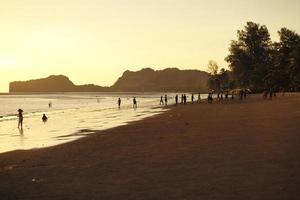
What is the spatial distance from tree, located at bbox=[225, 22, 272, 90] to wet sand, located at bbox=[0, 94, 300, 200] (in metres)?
94.8

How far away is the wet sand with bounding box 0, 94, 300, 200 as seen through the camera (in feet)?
33.1

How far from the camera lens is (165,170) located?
12656 mm

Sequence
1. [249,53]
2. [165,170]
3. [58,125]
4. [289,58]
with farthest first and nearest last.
Answer: [249,53], [289,58], [58,125], [165,170]

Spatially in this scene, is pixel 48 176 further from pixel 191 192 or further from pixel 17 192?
pixel 191 192

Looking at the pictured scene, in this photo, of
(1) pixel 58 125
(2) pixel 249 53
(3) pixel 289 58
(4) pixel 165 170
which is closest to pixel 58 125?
(1) pixel 58 125

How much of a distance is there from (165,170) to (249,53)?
351ft

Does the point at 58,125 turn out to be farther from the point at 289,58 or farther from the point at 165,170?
the point at 289,58

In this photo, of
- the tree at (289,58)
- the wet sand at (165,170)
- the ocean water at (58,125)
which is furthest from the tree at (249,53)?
the wet sand at (165,170)

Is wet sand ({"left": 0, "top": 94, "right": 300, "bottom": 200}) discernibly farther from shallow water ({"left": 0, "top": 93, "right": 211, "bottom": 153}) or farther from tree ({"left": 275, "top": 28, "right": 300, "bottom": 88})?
tree ({"left": 275, "top": 28, "right": 300, "bottom": 88})

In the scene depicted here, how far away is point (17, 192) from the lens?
11.0 m

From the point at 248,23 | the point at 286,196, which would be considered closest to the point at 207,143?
the point at 286,196

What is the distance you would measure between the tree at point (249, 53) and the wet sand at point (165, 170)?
94758 millimetres

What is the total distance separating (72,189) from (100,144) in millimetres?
9846

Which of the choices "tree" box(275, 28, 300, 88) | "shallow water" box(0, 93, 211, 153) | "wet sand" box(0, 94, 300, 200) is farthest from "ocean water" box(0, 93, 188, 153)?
"tree" box(275, 28, 300, 88)
